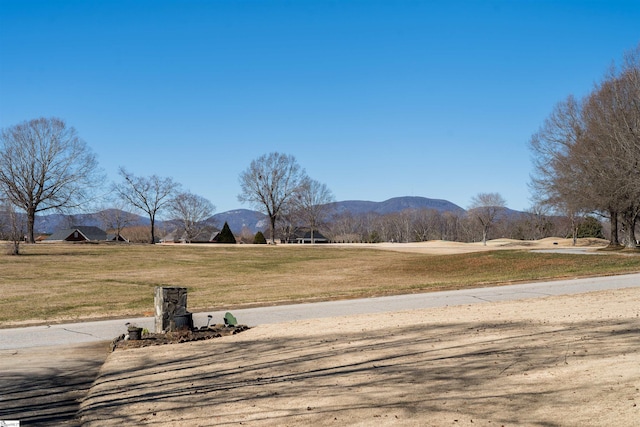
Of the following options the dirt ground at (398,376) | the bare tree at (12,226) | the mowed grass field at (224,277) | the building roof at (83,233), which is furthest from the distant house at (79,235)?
the dirt ground at (398,376)

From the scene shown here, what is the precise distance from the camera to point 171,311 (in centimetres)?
1159

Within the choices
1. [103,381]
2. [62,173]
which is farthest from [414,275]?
[62,173]

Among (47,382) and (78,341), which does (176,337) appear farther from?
(47,382)

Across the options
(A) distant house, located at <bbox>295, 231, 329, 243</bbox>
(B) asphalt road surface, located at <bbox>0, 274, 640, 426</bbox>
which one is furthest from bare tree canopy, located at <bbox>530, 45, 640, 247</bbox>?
(A) distant house, located at <bbox>295, 231, 329, 243</bbox>

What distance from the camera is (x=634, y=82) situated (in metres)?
31.0

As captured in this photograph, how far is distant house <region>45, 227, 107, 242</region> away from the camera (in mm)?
96562

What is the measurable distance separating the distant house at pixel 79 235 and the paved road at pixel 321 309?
3469 inches

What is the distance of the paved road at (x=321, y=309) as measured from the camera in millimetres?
12018

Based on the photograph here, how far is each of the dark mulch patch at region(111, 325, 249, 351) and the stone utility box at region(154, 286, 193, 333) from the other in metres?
0.24

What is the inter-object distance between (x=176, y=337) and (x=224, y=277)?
1786 cm

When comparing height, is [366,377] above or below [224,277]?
below

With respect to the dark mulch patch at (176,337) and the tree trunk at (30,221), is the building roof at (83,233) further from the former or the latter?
the dark mulch patch at (176,337)

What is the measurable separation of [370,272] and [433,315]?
Answer: 18282 mm

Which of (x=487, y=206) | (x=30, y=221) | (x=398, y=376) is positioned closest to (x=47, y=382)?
(x=398, y=376)
